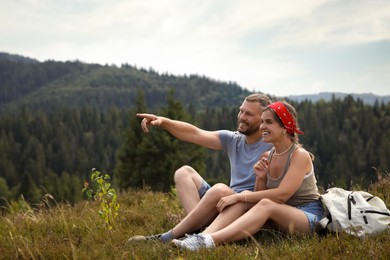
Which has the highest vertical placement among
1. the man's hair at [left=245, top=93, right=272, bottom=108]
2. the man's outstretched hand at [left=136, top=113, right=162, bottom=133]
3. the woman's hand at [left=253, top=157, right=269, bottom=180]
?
the man's hair at [left=245, top=93, right=272, bottom=108]

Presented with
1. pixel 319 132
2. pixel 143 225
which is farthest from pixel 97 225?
pixel 319 132

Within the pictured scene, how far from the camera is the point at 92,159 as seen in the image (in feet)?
443

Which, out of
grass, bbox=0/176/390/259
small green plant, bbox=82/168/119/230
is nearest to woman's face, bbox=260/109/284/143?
grass, bbox=0/176/390/259

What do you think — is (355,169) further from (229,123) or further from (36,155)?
(36,155)

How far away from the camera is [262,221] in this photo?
5137mm

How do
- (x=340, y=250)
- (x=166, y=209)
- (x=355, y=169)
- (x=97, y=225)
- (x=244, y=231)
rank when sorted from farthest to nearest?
1. (x=355, y=169)
2. (x=166, y=209)
3. (x=97, y=225)
4. (x=244, y=231)
5. (x=340, y=250)

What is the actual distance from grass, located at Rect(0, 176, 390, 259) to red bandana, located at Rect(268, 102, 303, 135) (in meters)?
1.26

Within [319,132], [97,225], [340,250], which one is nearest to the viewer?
[340,250]

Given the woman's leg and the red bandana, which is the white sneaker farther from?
the red bandana

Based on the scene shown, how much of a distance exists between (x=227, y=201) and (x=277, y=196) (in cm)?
59

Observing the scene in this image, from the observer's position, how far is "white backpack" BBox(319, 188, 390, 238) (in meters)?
4.88

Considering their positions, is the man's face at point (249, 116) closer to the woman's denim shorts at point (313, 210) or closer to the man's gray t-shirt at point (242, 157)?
the man's gray t-shirt at point (242, 157)

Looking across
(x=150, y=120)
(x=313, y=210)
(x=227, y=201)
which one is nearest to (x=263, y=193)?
(x=227, y=201)

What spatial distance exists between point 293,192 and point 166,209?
2.99 m
